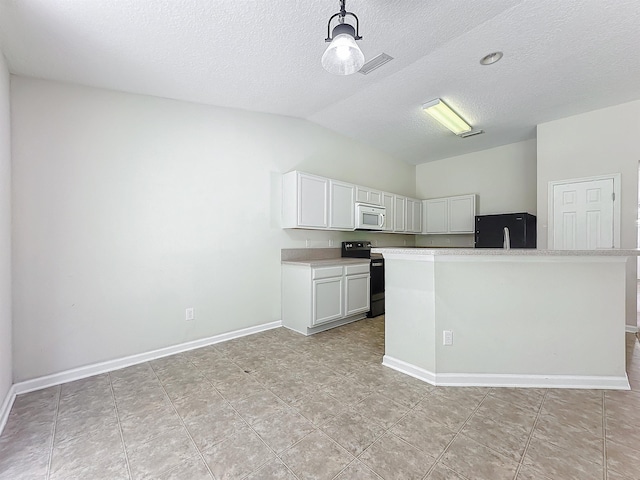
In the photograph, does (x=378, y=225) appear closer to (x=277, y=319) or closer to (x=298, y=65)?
(x=277, y=319)

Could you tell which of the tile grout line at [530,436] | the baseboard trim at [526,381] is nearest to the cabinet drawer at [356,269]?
the baseboard trim at [526,381]

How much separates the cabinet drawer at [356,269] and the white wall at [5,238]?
3231 mm

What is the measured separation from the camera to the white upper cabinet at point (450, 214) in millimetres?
5223

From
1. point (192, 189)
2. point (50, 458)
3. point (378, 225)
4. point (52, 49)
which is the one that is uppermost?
point (52, 49)

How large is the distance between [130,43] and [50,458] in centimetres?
276

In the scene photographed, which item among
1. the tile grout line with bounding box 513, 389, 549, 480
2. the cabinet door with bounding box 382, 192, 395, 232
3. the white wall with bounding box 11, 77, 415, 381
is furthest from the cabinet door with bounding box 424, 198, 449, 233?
the tile grout line with bounding box 513, 389, 549, 480

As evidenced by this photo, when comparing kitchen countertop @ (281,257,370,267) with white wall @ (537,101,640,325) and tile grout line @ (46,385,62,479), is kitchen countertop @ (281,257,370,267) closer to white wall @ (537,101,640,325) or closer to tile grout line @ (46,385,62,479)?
tile grout line @ (46,385,62,479)

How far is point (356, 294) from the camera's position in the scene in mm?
3996

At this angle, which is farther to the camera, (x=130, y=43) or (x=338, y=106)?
(x=338, y=106)

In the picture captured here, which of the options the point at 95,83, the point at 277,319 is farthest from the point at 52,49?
the point at 277,319

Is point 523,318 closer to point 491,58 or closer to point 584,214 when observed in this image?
point 491,58

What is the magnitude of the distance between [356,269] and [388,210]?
1627 mm

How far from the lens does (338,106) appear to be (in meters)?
3.71

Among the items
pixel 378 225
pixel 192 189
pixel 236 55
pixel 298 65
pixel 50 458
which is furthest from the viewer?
pixel 378 225
